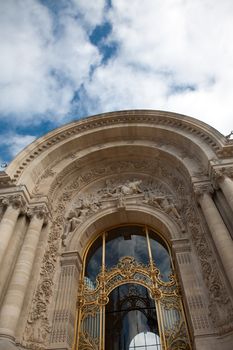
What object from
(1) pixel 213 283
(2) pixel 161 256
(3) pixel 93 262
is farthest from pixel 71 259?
(1) pixel 213 283

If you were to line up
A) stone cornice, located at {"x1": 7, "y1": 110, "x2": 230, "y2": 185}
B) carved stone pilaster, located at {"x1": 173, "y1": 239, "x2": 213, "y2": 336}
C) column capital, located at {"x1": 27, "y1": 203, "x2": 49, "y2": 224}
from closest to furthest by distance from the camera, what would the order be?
1. carved stone pilaster, located at {"x1": 173, "y1": 239, "x2": 213, "y2": 336}
2. column capital, located at {"x1": 27, "y1": 203, "x2": 49, "y2": 224}
3. stone cornice, located at {"x1": 7, "y1": 110, "x2": 230, "y2": 185}

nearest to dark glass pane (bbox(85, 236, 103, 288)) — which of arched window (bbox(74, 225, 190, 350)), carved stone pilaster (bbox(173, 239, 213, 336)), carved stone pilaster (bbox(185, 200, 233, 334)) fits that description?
arched window (bbox(74, 225, 190, 350))

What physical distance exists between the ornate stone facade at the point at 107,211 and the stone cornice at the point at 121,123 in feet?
0.12

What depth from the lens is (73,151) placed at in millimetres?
11516

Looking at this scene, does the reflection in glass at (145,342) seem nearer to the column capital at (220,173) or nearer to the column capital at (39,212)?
the column capital at (39,212)

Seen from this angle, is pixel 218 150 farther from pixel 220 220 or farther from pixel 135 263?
Answer: pixel 135 263

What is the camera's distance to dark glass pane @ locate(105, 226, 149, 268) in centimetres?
935

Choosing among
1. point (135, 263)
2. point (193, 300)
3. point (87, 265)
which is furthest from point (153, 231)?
point (193, 300)

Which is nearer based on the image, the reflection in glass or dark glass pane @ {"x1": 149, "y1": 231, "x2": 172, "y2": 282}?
the reflection in glass

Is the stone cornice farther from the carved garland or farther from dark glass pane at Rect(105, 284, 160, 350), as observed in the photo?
dark glass pane at Rect(105, 284, 160, 350)

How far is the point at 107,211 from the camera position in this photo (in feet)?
32.9

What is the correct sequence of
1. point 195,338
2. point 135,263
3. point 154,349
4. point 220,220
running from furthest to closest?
point 135,263 < point 220,220 < point 154,349 < point 195,338

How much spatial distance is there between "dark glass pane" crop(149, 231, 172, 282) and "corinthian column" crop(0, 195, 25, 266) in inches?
167

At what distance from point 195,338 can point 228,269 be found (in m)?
1.62
